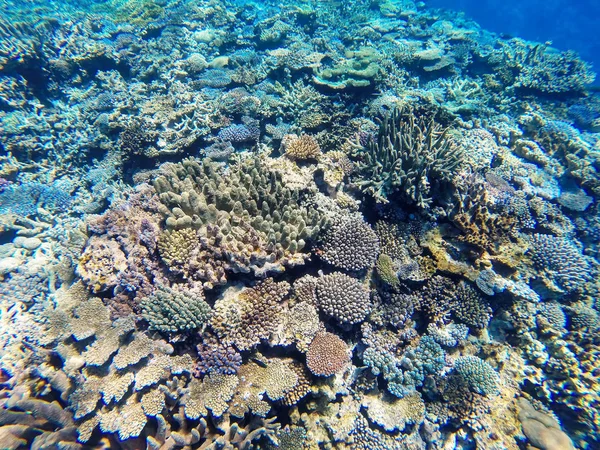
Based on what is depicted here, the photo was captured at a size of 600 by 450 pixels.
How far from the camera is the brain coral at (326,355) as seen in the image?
399cm

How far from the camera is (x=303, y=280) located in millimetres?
4547

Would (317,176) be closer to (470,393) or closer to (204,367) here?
(204,367)

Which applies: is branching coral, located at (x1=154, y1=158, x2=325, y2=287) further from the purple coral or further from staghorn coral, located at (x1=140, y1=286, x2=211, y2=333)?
the purple coral

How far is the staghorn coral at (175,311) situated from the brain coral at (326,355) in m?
1.58

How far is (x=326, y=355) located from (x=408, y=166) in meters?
3.64

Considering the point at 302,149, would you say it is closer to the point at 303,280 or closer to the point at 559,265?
the point at 303,280

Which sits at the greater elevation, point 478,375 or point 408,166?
point 408,166

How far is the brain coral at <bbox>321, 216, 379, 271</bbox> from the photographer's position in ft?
15.3

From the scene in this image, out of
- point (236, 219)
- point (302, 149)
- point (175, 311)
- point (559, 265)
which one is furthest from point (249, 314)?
point (559, 265)

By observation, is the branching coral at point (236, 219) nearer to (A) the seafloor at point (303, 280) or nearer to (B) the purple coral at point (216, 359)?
(A) the seafloor at point (303, 280)

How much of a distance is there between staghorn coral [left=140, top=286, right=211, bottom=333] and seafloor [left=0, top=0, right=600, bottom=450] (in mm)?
25

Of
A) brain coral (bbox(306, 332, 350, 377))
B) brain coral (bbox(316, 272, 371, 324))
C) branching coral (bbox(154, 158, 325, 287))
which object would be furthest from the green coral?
brain coral (bbox(306, 332, 350, 377))

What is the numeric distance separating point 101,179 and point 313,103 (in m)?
6.46

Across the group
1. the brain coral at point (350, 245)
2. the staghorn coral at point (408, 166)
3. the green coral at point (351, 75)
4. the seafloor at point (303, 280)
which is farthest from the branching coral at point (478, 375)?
the green coral at point (351, 75)
